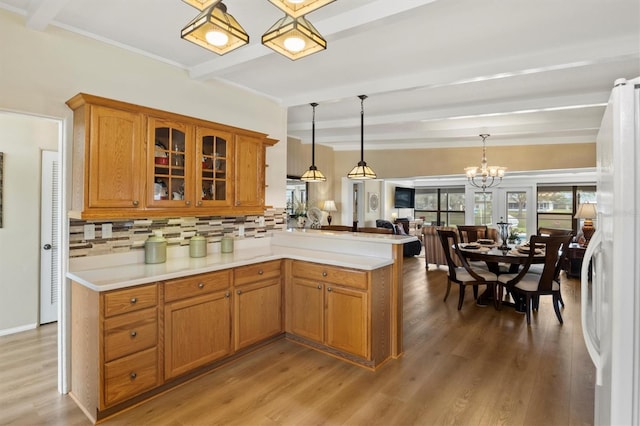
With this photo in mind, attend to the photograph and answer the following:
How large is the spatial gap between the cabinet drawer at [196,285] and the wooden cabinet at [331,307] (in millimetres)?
745

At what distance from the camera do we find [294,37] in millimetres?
1646

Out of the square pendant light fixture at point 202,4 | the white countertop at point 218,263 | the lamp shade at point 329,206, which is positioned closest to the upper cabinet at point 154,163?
the white countertop at point 218,263

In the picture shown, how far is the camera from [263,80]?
3.57 meters

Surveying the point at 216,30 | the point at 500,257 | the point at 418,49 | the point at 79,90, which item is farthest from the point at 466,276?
the point at 79,90

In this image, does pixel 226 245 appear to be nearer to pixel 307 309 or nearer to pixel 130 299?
pixel 307 309

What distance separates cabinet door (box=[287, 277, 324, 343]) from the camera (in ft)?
10.3

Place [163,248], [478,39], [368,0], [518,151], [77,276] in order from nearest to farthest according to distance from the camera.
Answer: [368,0]
[77,276]
[478,39]
[163,248]
[518,151]

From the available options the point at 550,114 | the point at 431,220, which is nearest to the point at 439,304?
the point at 550,114

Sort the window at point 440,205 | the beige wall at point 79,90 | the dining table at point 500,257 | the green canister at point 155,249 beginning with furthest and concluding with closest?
the window at point 440,205, the dining table at point 500,257, the green canister at point 155,249, the beige wall at point 79,90

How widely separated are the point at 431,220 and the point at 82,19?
10.5m

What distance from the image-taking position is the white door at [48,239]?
371cm

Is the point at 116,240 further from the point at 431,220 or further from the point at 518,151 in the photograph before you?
the point at 431,220

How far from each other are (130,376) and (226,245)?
4.66ft

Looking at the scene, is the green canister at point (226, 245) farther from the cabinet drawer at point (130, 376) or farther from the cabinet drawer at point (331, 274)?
the cabinet drawer at point (130, 376)
